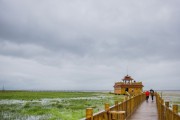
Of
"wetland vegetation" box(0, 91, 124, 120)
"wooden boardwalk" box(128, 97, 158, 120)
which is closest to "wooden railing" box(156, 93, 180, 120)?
"wooden boardwalk" box(128, 97, 158, 120)

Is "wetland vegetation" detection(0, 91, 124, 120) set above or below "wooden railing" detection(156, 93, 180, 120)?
below

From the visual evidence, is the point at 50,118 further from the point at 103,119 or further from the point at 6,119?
the point at 103,119

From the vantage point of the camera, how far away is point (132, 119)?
50.9ft

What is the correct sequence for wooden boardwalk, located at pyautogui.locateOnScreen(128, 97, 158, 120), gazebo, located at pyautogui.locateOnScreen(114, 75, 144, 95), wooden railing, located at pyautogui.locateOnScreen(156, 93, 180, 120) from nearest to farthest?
wooden railing, located at pyautogui.locateOnScreen(156, 93, 180, 120), wooden boardwalk, located at pyautogui.locateOnScreen(128, 97, 158, 120), gazebo, located at pyautogui.locateOnScreen(114, 75, 144, 95)

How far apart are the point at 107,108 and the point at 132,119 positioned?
6944 millimetres

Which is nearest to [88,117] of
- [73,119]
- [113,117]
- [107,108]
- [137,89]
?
[107,108]

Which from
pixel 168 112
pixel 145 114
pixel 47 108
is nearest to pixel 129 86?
pixel 47 108

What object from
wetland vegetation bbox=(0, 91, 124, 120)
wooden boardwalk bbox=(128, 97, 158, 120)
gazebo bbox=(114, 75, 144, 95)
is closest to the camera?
wooden boardwalk bbox=(128, 97, 158, 120)

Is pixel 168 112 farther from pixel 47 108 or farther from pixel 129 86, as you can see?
pixel 129 86

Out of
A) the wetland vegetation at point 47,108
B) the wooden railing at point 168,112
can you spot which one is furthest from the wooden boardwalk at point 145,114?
the wooden railing at point 168,112

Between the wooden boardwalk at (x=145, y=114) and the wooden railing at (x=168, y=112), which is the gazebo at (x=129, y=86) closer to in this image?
the wooden boardwalk at (x=145, y=114)

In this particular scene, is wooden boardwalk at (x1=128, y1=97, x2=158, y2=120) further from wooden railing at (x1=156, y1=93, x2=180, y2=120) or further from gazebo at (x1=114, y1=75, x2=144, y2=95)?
gazebo at (x1=114, y1=75, x2=144, y2=95)

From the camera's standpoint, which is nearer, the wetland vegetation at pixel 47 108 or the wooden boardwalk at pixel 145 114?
the wooden boardwalk at pixel 145 114

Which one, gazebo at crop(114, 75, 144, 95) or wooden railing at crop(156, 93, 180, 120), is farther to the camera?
gazebo at crop(114, 75, 144, 95)
